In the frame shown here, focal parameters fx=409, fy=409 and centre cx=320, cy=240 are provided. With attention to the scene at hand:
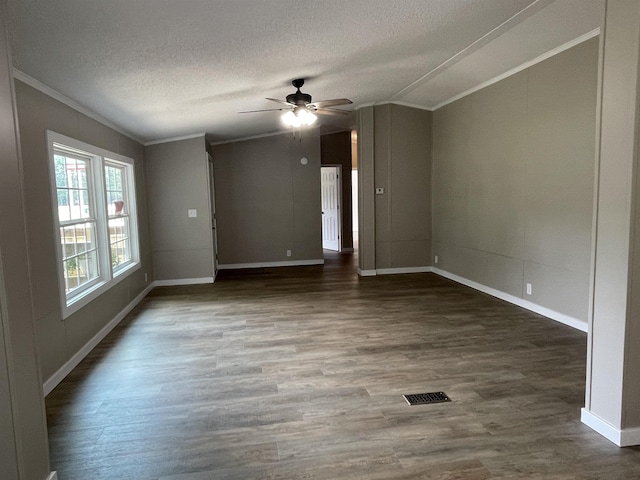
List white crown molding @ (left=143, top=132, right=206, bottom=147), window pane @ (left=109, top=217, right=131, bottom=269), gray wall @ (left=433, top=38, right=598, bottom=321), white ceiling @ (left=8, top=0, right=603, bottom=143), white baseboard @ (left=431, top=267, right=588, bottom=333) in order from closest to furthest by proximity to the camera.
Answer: white ceiling @ (left=8, top=0, right=603, bottom=143), gray wall @ (left=433, top=38, right=598, bottom=321), white baseboard @ (left=431, top=267, right=588, bottom=333), window pane @ (left=109, top=217, right=131, bottom=269), white crown molding @ (left=143, top=132, right=206, bottom=147)

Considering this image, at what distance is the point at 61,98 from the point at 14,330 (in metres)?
2.58

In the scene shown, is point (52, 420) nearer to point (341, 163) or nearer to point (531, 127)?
point (531, 127)

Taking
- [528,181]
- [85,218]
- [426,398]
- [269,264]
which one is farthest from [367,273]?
[85,218]

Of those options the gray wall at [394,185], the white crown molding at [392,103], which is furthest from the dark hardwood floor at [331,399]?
the white crown molding at [392,103]

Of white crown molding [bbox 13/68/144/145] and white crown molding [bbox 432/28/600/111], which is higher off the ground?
white crown molding [bbox 432/28/600/111]

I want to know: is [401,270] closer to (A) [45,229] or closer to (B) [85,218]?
(B) [85,218]

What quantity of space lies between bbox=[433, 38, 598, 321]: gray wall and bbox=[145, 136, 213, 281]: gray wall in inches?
157

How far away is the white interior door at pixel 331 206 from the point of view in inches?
399

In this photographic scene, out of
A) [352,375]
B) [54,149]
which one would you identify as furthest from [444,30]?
[54,149]

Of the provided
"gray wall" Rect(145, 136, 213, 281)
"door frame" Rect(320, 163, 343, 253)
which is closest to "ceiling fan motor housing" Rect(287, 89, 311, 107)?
"gray wall" Rect(145, 136, 213, 281)

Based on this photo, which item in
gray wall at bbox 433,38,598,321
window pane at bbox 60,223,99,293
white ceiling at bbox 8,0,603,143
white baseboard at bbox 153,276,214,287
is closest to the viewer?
white ceiling at bbox 8,0,603,143

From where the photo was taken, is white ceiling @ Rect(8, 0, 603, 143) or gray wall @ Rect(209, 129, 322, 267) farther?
gray wall @ Rect(209, 129, 322, 267)

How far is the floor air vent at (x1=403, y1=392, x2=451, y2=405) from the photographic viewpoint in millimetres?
2759

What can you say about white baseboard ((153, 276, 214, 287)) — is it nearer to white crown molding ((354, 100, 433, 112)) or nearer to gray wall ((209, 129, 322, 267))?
gray wall ((209, 129, 322, 267))
